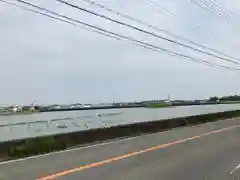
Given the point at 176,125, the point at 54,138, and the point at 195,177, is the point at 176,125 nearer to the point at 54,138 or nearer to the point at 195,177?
the point at 54,138

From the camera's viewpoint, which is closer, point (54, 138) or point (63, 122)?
point (54, 138)

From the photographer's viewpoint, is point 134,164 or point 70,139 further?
point 70,139

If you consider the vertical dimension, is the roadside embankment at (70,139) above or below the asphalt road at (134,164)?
above

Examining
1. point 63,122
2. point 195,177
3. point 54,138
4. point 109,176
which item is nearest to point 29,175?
point 109,176

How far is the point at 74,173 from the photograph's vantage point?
1209 cm

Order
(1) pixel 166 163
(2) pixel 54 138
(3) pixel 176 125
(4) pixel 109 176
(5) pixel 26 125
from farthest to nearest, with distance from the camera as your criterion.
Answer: (3) pixel 176 125 < (5) pixel 26 125 < (2) pixel 54 138 < (1) pixel 166 163 < (4) pixel 109 176

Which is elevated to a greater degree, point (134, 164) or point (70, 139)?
point (70, 139)

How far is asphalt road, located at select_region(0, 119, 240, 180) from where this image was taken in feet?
38.6

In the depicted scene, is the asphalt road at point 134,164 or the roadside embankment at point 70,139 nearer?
the asphalt road at point 134,164

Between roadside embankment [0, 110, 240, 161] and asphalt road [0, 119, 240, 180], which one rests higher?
roadside embankment [0, 110, 240, 161]

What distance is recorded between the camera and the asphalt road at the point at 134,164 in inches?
463

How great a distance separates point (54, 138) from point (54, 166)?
5.42m

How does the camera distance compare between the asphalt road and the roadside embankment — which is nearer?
the asphalt road

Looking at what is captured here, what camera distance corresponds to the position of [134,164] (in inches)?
547
